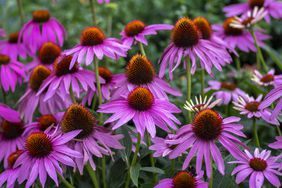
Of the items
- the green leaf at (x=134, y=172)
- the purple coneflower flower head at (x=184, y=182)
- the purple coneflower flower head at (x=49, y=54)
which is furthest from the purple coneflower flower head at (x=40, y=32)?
the purple coneflower flower head at (x=184, y=182)

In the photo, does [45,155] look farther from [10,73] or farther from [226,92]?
[226,92]

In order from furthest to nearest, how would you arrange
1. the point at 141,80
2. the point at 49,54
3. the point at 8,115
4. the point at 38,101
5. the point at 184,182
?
the point at 49,54, the point at 38,101, the point at 8,115, the point at 141,80, the point at 184,182

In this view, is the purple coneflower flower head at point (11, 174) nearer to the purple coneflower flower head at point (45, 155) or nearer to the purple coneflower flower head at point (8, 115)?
the purple coneflower flower head at point (45, 155)

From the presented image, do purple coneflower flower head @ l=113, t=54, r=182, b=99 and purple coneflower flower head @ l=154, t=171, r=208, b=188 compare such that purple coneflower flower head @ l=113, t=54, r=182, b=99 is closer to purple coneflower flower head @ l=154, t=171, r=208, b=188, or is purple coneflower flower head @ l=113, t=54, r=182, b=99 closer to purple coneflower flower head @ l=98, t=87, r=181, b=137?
purple coneflower flower head @ l=98, t=87, r=181, b=137

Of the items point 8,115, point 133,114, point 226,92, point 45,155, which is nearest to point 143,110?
point 133,114

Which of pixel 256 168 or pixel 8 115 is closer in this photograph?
pixel 256 168

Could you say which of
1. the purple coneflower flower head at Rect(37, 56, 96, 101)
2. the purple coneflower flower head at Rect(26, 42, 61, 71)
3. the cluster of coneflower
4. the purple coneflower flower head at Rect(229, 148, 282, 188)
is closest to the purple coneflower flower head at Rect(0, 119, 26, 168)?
the cluster of coneflower

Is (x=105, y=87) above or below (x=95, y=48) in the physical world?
below
